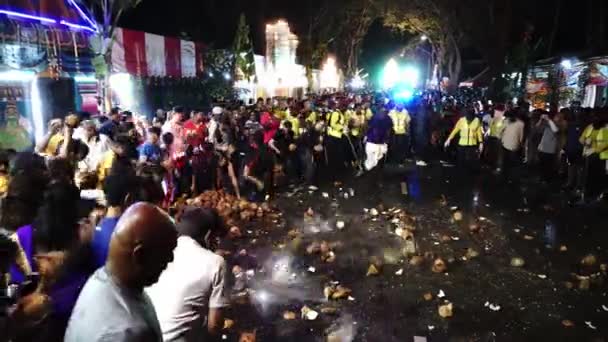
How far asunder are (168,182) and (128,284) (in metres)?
7.82

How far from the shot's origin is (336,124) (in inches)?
565

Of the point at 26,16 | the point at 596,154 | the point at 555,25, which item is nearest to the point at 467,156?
the point at 596,154

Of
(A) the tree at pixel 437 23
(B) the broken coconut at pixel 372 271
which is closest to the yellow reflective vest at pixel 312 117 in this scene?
(B) the broken coconut at pixel 372 271

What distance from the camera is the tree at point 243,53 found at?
22.7 m

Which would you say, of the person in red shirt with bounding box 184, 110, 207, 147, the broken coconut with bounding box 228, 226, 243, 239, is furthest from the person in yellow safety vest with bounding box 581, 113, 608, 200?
the person in red shirt with bounding box 184, 110, 207, 147

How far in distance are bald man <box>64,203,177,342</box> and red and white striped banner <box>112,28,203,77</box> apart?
14.0 metres

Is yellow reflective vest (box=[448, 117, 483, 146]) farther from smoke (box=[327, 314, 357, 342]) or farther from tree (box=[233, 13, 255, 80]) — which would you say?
tree (box=[233, 13, 255, 80])

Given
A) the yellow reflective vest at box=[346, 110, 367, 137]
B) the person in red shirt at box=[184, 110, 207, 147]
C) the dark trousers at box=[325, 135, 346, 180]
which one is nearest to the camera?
the person in red shirt at box=[184, 110, 207, 147]

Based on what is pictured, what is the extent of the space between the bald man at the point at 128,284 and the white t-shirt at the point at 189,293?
0.96 m

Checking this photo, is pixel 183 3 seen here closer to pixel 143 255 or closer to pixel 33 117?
pixel 33 117

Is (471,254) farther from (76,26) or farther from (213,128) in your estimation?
(76,26)

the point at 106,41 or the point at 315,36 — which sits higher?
the point at 315,36

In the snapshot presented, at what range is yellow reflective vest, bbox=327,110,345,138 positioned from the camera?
14234mm

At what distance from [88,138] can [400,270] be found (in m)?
5.35
